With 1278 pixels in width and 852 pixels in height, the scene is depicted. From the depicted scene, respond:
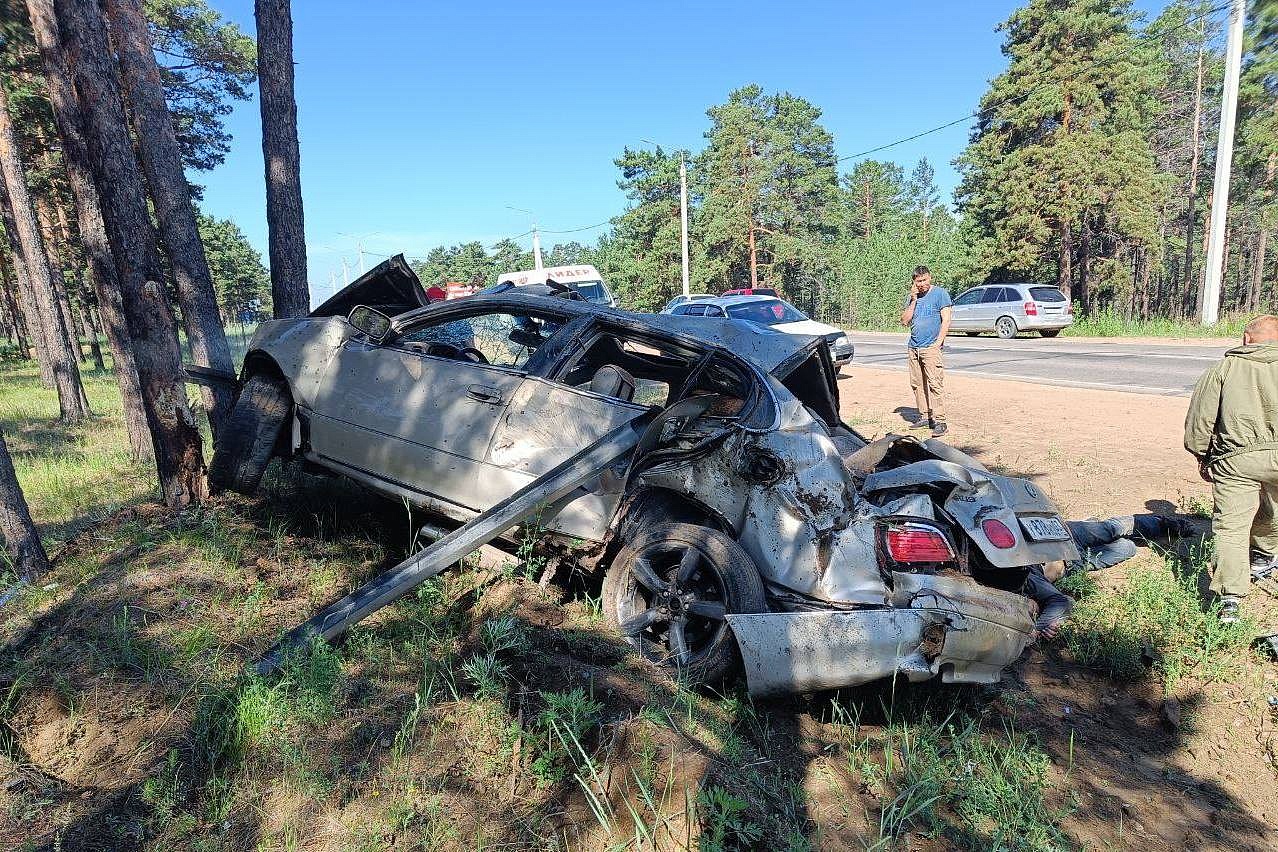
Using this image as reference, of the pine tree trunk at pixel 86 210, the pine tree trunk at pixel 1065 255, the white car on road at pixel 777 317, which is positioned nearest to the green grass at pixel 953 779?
the pine tree trunk at pixel 86 210

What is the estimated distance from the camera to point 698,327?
3826mm

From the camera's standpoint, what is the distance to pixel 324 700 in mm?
2650

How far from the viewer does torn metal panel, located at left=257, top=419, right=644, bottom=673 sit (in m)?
2.91

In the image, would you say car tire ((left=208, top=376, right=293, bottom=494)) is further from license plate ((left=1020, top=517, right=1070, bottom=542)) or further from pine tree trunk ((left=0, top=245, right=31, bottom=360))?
pine tree trunk ((left=0, top=245, right=31, bottom=360))

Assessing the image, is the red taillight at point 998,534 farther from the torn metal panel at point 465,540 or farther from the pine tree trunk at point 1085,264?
the pine tree trunk at point 1085,264

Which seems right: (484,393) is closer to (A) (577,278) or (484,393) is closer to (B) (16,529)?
(B) (16,529)

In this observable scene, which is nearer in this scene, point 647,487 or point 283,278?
Result: point 647,487

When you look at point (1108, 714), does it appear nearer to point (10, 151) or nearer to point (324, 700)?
point (324, 700)

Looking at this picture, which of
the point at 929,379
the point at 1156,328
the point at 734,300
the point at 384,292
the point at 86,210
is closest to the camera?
the point at 384,292

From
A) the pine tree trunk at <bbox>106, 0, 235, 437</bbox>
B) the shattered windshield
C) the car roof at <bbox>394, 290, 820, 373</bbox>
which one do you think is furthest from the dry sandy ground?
the pine tree trunk at <bbox>106, 0, 235, 437</bbox>

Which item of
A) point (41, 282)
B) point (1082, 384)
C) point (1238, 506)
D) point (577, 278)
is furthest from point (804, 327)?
point (41, 282)

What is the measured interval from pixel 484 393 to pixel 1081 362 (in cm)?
1372

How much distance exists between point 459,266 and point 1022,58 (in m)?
103

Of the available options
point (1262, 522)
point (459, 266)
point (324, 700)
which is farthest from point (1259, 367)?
point (459, 266)
